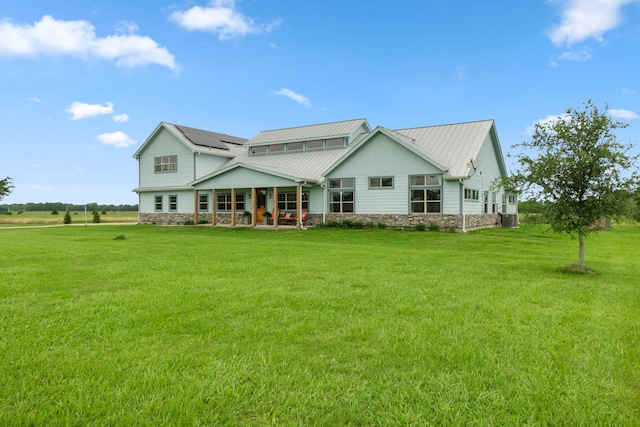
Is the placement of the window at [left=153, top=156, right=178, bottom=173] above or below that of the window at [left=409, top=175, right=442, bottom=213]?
above

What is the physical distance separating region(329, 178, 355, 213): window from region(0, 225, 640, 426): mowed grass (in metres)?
15.9

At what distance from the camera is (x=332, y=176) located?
24.3 meters

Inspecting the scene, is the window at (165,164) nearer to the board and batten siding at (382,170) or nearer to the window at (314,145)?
the window at (314,145)

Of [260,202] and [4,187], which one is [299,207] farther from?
[4,187]

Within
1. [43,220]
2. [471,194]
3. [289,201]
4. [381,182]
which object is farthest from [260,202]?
[43,220]

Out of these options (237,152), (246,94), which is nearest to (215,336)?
(246,94)

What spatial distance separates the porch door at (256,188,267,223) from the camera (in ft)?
87.8

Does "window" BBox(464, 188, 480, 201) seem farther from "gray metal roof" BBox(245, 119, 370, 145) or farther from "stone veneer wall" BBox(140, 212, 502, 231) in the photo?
"gray metal roof" BBox(245, 119, 370, 145)

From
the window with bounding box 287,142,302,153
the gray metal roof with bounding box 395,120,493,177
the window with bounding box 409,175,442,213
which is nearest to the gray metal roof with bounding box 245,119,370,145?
the window with bounding box 287,142,302,153

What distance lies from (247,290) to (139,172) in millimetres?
29844

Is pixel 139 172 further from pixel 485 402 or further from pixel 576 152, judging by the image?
pixel 485 402

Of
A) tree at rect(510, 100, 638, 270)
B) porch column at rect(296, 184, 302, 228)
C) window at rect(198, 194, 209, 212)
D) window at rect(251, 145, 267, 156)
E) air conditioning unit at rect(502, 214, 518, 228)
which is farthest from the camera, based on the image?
window at rect(251, 145, 267, 156)

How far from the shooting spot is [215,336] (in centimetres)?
418

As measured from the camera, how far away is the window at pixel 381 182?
2256cm
